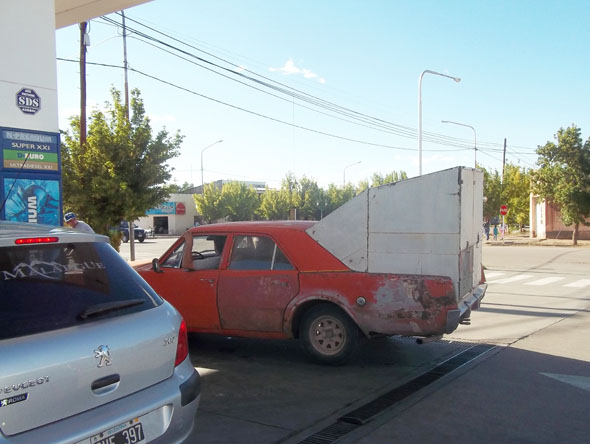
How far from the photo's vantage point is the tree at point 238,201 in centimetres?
6312

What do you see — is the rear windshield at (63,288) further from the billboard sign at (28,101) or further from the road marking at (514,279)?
the road marking at (514,279)

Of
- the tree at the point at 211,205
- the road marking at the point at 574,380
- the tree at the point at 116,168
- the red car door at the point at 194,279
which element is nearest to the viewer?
the road marking at the point at 574,380

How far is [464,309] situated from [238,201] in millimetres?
58567

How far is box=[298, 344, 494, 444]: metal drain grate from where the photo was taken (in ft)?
14.6

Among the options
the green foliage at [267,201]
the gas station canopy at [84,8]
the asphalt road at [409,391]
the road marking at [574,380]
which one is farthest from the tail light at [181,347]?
the green foliage at [267,201]

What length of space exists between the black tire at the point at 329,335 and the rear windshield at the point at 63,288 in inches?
128

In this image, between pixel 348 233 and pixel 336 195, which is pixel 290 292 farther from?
pixel 336 195

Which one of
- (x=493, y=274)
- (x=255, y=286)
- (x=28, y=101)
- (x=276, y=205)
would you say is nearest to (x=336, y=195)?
(x=276, y=205)

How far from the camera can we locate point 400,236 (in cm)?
638

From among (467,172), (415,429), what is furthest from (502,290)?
(415,429)

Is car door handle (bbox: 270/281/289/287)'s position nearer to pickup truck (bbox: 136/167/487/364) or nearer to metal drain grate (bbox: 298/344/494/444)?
pickup truck (bbox: 136/167/487/364)

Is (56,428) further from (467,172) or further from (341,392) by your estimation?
(467,172)

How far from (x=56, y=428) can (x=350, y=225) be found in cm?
451

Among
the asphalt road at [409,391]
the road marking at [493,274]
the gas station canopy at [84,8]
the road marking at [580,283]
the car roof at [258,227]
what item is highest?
the gas station canopy at [84,8]
